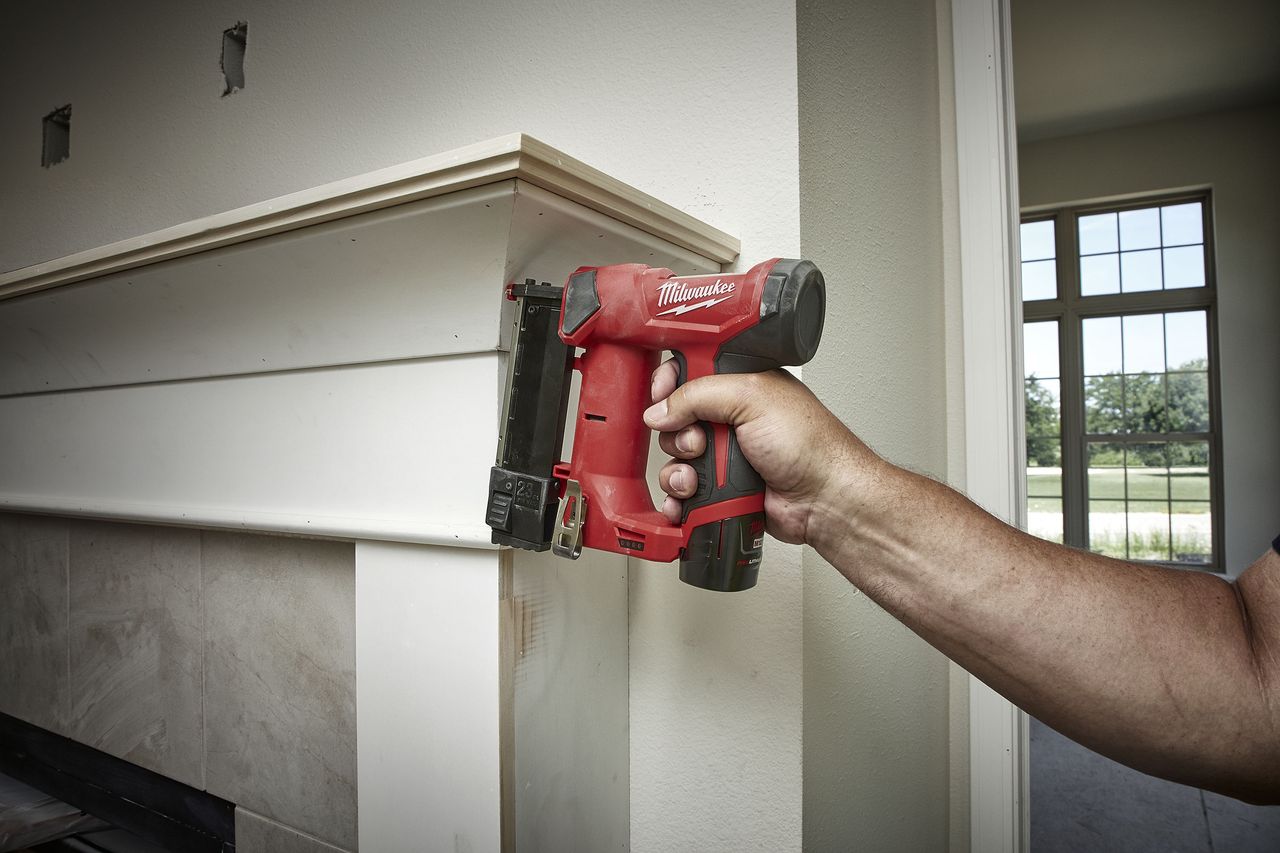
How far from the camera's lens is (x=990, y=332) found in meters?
0.95

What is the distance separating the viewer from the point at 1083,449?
4.43 metres

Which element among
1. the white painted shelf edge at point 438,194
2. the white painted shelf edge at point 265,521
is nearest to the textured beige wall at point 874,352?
the white painted shelf edge at point 438,194

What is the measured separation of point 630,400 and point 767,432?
0.38 feet

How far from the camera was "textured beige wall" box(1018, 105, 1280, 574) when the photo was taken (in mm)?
3842

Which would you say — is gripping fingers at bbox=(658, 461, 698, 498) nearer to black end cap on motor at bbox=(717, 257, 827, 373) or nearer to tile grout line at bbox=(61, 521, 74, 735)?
black end cap on motor at bbox=(717, 257, 827, 373)

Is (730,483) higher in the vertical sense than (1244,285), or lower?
lower

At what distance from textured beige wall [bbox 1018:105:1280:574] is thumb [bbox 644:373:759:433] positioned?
4.82 meters

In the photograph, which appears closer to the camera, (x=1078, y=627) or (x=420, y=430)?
(x=1078, y=627)

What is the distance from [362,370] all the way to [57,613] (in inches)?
36.9

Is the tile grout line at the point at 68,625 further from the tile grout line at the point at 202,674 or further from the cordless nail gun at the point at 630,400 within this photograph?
the cordless nail gun at the point at 630,400

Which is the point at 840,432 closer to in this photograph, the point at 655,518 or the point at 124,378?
the point at 655,518

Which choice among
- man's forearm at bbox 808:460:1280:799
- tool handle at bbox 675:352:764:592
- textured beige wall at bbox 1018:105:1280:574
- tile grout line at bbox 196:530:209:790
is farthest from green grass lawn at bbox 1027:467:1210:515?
tile grout line at bbox 196:530:209:790

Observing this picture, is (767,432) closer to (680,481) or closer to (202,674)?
(680,481)

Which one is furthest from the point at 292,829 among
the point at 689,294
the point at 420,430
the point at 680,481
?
the point at 689,294
